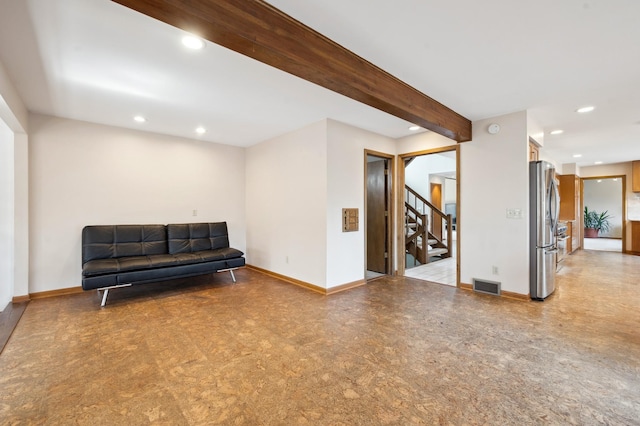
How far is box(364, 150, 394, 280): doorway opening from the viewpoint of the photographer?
498 centimetres

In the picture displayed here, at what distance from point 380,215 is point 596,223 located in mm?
11068

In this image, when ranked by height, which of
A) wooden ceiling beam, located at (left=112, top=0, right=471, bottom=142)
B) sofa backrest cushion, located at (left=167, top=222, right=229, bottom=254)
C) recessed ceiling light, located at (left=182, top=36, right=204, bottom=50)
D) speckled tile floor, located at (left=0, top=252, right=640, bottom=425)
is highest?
recessed ceiling light, located at (left=182, top=36, right=204, bottom=50)

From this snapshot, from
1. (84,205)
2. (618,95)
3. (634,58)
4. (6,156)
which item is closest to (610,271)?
(618,95)

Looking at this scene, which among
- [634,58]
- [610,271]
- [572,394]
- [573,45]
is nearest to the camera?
[572,394]

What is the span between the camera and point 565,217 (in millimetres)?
7246

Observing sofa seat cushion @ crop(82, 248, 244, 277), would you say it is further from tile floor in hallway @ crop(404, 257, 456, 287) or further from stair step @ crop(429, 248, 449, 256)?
stair step @ crop(429, 248, 449, 256)

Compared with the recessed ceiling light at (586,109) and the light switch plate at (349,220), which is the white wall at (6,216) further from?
the recessed ceiling light at (586,109)

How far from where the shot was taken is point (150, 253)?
425cm

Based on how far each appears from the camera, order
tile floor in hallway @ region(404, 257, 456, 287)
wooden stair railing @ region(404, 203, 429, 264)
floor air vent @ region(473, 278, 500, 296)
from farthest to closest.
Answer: wooden stair railing @ region(404, 203, 429, 264) → tile floor in hallway @ region(404, 257, 456, 287) → floor air vent @ region(473, 278, 500, 296)

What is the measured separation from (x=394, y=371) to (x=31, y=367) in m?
2.67

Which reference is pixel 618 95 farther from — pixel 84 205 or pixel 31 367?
pixel 84 205

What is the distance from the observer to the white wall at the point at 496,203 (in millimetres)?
3586

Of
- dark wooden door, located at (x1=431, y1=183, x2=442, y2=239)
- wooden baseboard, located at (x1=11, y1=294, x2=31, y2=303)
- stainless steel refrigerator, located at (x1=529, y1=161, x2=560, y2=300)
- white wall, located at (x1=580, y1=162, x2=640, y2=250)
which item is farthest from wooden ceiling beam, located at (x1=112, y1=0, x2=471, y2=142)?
white wall, located at (x1=580, y1=162, x2=640, y2=250)

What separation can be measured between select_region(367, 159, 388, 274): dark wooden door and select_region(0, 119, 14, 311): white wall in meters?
5.05
